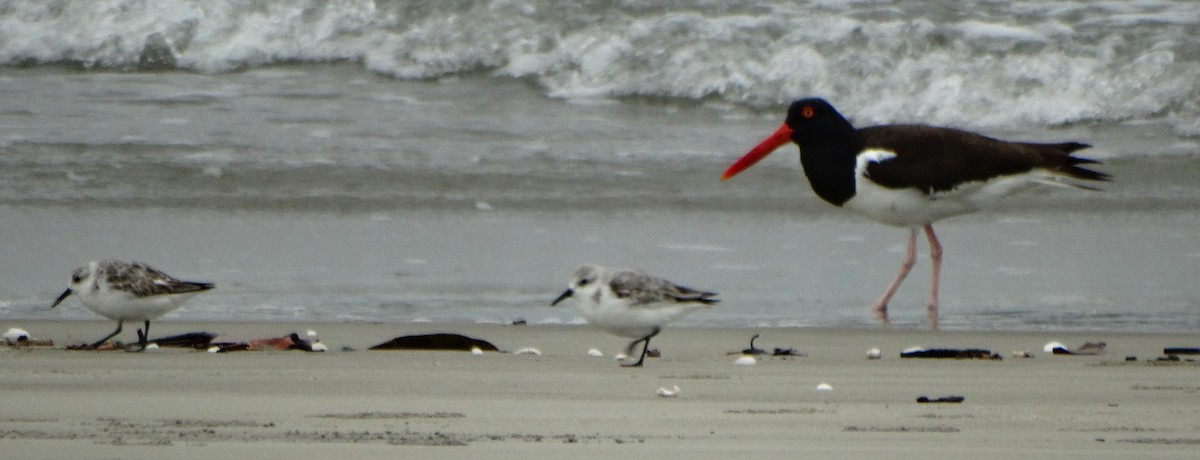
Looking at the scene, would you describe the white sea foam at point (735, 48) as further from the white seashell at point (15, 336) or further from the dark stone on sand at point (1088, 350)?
the white seashell at point (15, 336)

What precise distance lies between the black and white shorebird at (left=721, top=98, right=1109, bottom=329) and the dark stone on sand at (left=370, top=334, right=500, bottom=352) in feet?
8.63

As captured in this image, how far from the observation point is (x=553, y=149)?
36.1ft

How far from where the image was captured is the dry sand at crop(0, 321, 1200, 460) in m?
A: 3.68

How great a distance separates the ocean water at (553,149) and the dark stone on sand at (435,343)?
39.7 inches

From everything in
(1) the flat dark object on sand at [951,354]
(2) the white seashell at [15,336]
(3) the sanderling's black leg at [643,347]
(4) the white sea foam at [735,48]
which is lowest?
(2) the white seashell at [15,336]

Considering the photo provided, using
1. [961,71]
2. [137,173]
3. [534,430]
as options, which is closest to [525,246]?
[137,173]

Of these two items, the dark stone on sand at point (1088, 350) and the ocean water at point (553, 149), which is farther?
the ocean water at point (553, 149)

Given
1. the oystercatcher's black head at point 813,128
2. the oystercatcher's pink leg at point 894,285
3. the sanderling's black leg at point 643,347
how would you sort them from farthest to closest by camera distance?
the oystercatcher's black head at point 813,128 → the oystercatcher's pink leg at point 894,285 → the sanderling's black leg at point 643,347

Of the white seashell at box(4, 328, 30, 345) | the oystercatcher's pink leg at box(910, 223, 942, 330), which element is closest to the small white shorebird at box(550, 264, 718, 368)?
the oystercatcher's pink leg at box(910, 223, 942, 330)

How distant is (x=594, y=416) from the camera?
420cm

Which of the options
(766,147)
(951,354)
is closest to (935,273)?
(766,147)

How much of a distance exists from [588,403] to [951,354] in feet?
5.55

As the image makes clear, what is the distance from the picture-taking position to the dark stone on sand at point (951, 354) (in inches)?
223

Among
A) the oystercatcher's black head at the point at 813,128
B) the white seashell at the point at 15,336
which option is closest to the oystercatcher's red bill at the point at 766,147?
the oystercatcher's black head at the point at 813,128
